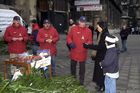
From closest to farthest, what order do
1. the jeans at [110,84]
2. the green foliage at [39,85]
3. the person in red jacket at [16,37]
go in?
the green foliage at [39,85]
the jeans at [110,84]
the person in red jacket at [16,37]

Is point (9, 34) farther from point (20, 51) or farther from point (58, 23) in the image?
point (58, 23)

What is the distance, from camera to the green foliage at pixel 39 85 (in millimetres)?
5974

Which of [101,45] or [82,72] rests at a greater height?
[101,45]

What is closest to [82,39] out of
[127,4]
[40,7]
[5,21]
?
[5,21]

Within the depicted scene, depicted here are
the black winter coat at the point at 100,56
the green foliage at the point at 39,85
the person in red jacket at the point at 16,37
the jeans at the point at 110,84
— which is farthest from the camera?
the person in red jacket at the point at 16,37

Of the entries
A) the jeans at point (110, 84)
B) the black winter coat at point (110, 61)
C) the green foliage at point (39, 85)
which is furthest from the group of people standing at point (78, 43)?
the green foliage at point (39, 85)

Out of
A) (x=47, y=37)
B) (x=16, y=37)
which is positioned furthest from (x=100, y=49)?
(x=16, y=37)

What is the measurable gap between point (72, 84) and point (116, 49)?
184 cm

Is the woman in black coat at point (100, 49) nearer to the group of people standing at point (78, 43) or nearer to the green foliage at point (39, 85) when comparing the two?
the group of people standing at point (78, 43)

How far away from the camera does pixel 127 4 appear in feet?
407

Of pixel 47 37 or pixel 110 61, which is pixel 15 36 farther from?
pixel 110 61

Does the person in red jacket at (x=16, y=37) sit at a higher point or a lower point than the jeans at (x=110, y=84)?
higher

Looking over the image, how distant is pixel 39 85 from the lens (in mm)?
6738

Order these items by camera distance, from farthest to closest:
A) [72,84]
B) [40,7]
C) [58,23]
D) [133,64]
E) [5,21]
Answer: [58,23] < [40,7] < [5,21] < [133,64] < [72,84]
